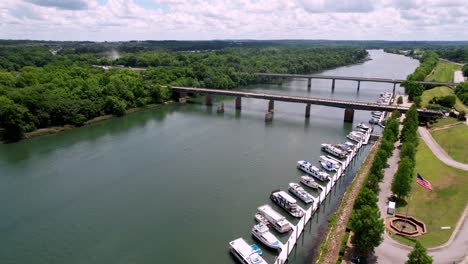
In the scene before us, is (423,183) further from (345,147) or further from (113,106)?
(113,106)

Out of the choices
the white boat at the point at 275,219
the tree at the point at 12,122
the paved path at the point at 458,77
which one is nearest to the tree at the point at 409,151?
the white boat at the point at 275,219

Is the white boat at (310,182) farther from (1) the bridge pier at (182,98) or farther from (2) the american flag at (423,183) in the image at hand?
(1) the bridge pier at (182,98)

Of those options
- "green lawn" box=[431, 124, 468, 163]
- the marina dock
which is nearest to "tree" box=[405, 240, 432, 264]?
the marina dock

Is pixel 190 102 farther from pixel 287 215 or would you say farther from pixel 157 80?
pixel 287 215

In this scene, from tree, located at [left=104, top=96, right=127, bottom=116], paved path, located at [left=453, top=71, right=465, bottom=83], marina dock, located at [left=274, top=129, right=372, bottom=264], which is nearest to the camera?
marina dock, located at [left=274, top=129, right=372, bottom=264]

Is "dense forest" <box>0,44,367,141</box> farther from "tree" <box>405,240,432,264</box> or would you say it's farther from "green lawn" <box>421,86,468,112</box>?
"tree" <box>405,240,432,264</box>

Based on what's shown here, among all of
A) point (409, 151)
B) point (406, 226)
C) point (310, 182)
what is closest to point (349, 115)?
point (409, 151)
